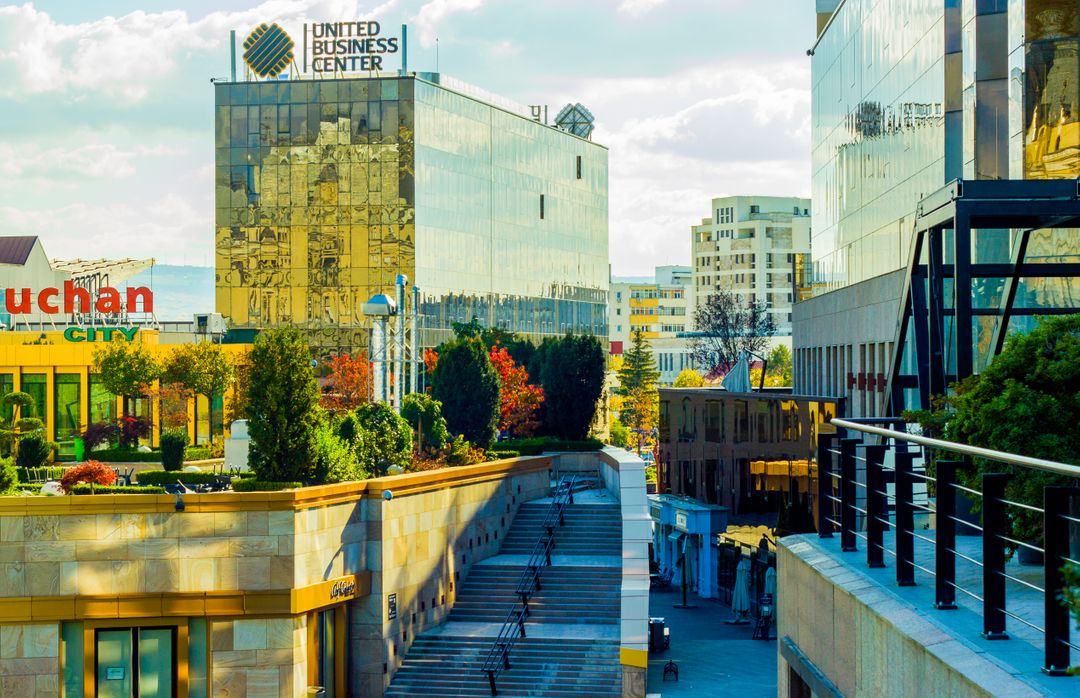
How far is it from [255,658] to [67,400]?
51.6m

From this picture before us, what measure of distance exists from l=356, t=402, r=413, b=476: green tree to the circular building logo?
239 feet

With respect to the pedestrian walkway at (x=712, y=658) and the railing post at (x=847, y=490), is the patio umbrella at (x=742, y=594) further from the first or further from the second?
the railing post at (x=847, y=490)

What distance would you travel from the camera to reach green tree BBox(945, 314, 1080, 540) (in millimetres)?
9758

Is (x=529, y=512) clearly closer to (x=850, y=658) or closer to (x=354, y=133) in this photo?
(x=850, y=658)

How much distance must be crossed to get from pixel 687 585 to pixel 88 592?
2693 cm

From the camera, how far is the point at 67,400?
7912cm

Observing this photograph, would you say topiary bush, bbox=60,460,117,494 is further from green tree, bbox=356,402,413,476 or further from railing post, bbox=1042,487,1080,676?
railing post, bbox=1042,487,1080,676

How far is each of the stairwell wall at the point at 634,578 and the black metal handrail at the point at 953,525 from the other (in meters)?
20.4

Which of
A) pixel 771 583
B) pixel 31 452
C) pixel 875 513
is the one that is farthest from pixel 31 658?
pixel 875 513

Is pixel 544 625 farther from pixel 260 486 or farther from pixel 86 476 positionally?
pixel 86 476

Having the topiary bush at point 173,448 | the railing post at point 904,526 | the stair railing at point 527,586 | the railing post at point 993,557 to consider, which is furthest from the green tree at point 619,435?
the railing post at point 993,557

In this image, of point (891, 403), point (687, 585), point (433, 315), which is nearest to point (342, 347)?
point (433, 315)

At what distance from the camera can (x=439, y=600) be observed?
38.2 metres

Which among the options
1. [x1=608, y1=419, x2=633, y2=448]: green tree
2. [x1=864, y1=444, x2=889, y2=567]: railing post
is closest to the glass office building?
[x1=608, y1=419, x2=633, y2=448]: green tree
